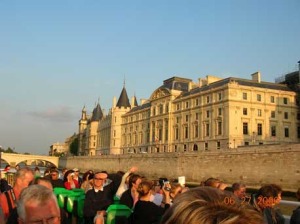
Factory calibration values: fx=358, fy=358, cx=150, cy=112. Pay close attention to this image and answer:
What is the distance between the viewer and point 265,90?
156ft

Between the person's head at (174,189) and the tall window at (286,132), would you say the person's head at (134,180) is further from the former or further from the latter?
the tall window at (286,132)

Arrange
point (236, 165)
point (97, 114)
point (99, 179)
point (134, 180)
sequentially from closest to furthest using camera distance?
1. point (134, 180)
2. point (99, 179)
3. point (236, 165)
4. point (97, 114)

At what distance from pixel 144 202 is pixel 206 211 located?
125 inches

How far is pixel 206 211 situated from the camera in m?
1.16

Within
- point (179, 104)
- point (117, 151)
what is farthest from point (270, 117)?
point (117, 151)

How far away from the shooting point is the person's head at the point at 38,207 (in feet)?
7.63

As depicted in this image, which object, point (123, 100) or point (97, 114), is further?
point (97, 114)

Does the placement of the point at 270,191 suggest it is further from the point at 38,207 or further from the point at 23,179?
the point at 23,179

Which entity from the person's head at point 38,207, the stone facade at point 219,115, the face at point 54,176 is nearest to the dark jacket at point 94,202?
the face at point 54,176

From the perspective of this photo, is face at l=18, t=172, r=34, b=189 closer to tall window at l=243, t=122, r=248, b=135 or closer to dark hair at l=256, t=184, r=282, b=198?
dark hair at l=256, t=184, r=282, b=198

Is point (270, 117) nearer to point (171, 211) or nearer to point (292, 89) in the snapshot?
point (292, 89)

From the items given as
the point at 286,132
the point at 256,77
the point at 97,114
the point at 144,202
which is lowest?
the point at 144,202

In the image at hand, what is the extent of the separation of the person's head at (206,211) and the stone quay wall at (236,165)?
91.0 feet

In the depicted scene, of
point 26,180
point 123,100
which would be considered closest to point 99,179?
point 26,180
